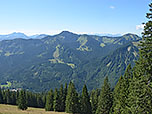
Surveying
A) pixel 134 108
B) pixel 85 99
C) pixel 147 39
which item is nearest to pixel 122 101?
pixel 134 108

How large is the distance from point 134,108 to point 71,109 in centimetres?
3842

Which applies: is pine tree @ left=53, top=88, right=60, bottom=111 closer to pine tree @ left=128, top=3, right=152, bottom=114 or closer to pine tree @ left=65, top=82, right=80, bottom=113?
pine tree @ left=65, top=82, right=80, bottom=113

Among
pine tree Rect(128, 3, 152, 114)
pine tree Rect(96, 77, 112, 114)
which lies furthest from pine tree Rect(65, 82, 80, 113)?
pine tree Rect(128, 3, 152, 114)

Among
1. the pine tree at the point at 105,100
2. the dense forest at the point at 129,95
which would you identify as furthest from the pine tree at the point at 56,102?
the pine tree at the point at 105,100

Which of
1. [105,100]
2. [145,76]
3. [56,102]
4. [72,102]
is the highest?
[145,76]

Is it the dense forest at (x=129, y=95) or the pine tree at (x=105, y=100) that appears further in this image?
the pine tree at (x=105, y=100)

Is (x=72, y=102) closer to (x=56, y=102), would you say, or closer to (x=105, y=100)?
(x=105, y=100)

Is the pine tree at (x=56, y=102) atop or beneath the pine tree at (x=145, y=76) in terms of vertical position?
beneath

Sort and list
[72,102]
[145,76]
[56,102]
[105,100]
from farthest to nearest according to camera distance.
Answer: [56,102] → [72,102] → [105,100] → [145,76]

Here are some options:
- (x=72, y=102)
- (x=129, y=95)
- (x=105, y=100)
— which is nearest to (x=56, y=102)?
(x=72, y=102)

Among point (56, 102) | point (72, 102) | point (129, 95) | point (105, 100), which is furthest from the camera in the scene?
point (56, 102)

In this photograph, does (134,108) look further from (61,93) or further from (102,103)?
(61,93)

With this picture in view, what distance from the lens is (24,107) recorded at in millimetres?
62875

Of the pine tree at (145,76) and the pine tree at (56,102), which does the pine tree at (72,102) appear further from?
the pine tree at (145,76)
